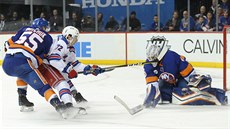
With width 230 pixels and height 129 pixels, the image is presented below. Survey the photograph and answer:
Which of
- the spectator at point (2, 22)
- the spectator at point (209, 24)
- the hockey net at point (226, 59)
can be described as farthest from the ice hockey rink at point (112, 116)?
the spectator at point (2, 22)

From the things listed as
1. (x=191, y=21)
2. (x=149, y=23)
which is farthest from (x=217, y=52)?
(x=149, y=23)

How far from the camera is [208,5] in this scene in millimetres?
8555

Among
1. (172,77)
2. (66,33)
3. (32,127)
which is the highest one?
(66,33)

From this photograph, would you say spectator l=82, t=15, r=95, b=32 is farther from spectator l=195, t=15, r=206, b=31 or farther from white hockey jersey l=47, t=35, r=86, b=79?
white hockey jersey l=47, t=35, r=86, b=79

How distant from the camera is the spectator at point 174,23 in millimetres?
8625

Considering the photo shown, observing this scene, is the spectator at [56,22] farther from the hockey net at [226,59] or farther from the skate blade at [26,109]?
the skate blade at [26,109]

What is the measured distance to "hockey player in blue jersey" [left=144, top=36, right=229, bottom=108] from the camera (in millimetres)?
3914

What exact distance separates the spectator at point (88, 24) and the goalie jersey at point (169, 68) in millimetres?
5519

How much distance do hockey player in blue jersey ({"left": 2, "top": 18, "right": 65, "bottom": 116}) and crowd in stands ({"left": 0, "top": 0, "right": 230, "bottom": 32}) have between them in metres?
5.09

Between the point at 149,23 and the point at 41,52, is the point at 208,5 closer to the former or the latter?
the point at 149,23

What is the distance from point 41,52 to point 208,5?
5.43m

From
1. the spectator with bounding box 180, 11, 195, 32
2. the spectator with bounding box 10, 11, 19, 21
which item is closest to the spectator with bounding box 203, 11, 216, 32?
the spectator with bounding box 180, 11, 195, 32

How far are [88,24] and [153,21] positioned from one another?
4.36 ft

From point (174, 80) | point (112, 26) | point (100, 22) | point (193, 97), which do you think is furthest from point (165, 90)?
point (100, 22)
